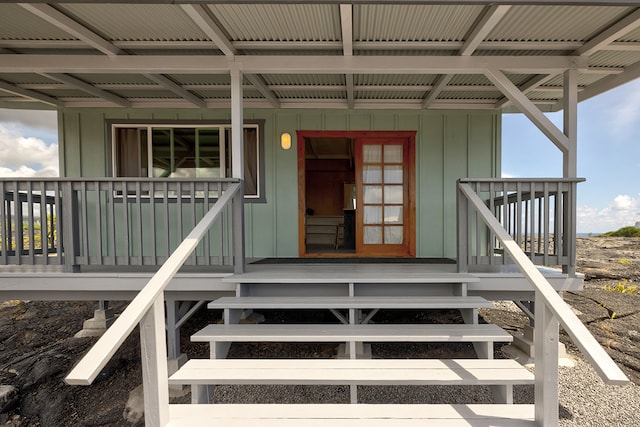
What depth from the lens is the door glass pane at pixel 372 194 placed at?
4875 millimetres

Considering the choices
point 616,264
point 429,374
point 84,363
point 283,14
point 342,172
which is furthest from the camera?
point 342,172

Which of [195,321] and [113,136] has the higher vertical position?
[113,136]

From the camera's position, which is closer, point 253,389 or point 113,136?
point 253,389

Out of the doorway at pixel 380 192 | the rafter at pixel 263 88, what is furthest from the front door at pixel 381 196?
the rafter at pixel 263 88

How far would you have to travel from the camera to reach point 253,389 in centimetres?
302

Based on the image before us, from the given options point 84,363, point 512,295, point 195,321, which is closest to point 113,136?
point 195,321

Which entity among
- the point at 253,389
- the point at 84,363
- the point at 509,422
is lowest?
the point at 253,389

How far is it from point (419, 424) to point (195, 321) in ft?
13.5

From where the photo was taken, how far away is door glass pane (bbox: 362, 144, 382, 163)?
4844 mm

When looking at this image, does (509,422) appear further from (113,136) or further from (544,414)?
(113,136)

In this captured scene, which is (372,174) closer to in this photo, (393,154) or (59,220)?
(393,154)

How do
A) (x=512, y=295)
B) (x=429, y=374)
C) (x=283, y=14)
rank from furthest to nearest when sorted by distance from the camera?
(x=512, y=295) < (x=283, y=14) < (x=429, y=374)

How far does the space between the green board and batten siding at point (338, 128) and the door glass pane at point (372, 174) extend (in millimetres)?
565

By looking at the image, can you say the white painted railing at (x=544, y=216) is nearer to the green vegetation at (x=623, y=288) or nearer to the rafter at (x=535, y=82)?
the rafter at (x=535, y=82)
